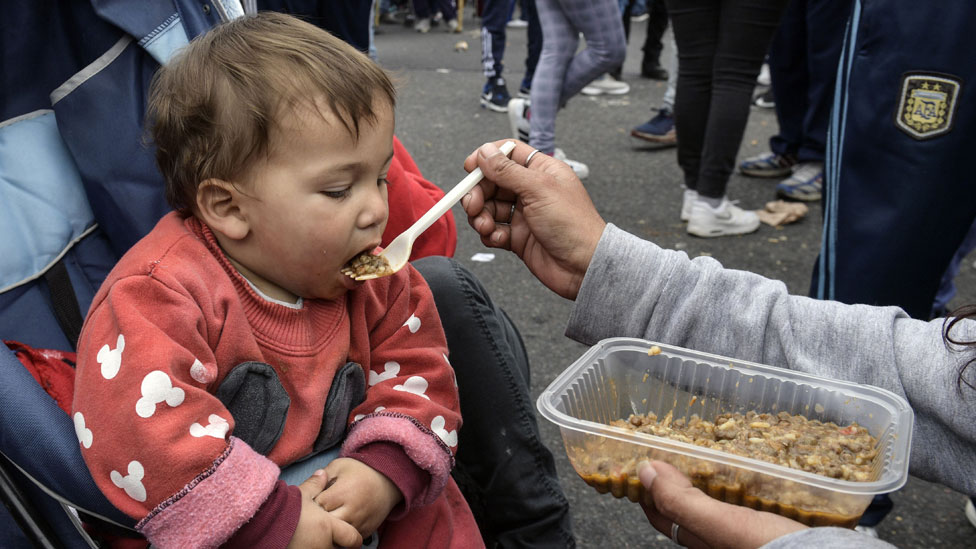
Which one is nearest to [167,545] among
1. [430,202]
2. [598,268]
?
[598,268]

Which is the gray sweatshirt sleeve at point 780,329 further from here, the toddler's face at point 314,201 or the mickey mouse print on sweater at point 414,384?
the toddler's face at point 314,201

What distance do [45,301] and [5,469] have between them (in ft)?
1.43

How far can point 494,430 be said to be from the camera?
1622mm

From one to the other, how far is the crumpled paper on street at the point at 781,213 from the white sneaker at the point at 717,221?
16 centimetres

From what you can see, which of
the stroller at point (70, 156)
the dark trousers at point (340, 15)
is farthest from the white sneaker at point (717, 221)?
the stroller at point (70, 156)

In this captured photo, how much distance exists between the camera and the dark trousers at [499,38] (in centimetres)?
593

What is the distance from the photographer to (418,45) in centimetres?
964

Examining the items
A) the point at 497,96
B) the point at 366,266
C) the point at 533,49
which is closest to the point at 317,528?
the point at 366,266

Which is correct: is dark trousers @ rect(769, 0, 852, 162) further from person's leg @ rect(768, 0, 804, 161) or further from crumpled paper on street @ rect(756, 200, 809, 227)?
crumpled paper on street @ rect(756, 200, 809, 227)

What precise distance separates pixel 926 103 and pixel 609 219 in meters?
2.20

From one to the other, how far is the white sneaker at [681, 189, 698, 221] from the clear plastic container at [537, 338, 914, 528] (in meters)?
2.59

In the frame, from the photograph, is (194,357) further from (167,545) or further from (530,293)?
(530,293)

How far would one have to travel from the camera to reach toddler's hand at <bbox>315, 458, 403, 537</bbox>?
1.22m

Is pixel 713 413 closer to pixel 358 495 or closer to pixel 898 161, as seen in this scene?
pixel 358 495
